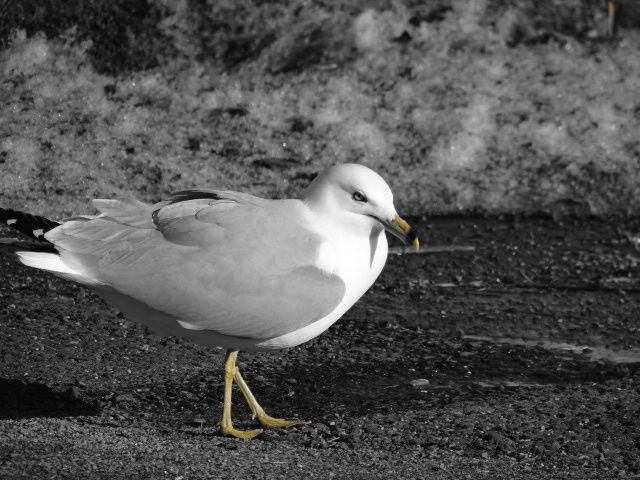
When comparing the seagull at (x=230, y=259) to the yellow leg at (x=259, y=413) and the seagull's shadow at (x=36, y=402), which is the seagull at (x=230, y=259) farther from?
the seagull's shadow at (x=36, y=402)

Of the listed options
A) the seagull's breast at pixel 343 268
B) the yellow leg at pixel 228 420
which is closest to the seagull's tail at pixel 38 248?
the yellow leg at pixel 228 420

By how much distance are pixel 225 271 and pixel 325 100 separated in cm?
440

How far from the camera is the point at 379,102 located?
8.72 m

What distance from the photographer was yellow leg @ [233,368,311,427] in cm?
458

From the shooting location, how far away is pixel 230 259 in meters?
4.49

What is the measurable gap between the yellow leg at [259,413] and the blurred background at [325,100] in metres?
2.79

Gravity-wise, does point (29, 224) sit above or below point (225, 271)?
above

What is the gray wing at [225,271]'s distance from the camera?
4.49m

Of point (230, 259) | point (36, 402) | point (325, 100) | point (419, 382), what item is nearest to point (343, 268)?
point (230, 259)

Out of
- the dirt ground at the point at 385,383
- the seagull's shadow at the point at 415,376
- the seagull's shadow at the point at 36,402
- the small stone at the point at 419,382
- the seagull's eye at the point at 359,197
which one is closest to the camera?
the dirt ground at the point at 385,383

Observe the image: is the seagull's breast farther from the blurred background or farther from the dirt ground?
the blurred background

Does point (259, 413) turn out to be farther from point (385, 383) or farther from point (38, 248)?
point (38, 248)

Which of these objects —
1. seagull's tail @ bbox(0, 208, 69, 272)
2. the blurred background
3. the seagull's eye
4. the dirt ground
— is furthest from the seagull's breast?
the blurred background

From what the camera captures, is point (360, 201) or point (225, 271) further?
point (360, 201)
